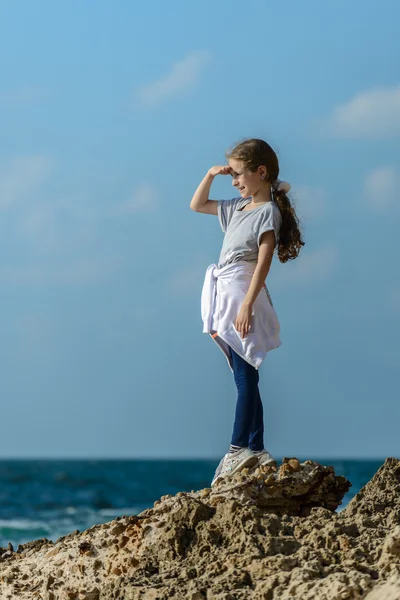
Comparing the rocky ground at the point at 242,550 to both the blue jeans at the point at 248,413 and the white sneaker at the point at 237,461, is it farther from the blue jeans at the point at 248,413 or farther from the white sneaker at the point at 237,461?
the blue jeans at the point at 248,413

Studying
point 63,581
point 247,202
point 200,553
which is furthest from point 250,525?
point 247,202

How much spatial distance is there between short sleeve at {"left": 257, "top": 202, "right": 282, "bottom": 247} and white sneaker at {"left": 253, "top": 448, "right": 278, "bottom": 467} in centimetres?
118

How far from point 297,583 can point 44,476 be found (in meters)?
23.7

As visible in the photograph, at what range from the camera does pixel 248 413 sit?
5133 mm

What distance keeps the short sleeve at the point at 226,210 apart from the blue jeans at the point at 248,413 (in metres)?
0.87

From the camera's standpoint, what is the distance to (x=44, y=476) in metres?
25.9

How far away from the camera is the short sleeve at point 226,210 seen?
18.1 feet

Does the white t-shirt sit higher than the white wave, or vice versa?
the white t-shirt

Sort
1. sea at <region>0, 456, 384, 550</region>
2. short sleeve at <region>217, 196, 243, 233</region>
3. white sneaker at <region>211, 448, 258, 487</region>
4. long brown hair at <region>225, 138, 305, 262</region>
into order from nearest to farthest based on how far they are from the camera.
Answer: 1. white sneaker at <region>211, 448, 258, 487</region>
2. long brown hair at <region>225, 138, 305, 262</region>
3. short sleeve at <region>217, 196, 243, 233</region>
4. sea at <region>0, 456, 384, 550</region>

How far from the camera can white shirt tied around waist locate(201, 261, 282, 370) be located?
202 inches

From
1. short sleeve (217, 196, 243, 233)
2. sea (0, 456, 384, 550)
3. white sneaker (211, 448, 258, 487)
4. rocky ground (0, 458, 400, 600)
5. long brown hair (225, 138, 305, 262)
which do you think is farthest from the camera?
sea (0, 456, 384, 550)

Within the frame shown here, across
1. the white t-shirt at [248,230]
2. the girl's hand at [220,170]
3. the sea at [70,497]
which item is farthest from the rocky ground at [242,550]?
the sea at [70,497]

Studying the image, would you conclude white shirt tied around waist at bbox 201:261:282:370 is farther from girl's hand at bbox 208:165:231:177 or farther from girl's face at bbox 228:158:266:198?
girl's hand at bbox 208:165:231:177

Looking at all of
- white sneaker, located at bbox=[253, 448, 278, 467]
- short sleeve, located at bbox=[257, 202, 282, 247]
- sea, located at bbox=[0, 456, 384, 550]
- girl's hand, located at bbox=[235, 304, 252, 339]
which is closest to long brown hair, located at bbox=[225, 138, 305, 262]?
short sleeve, located at bbox=[257, 202, 282, 247]
